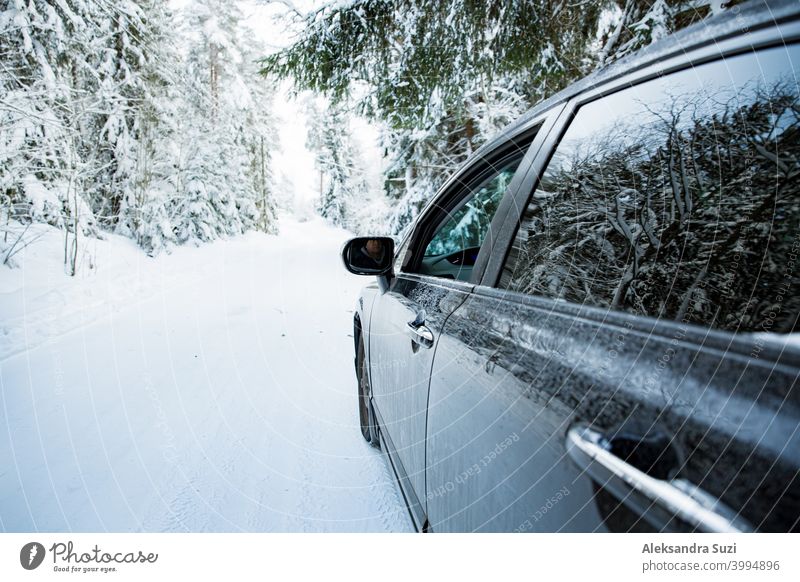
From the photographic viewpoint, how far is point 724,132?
0.78 meters

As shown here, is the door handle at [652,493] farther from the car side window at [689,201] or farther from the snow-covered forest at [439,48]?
the snow-covered forest at [439,48]

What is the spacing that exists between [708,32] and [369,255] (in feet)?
5.85

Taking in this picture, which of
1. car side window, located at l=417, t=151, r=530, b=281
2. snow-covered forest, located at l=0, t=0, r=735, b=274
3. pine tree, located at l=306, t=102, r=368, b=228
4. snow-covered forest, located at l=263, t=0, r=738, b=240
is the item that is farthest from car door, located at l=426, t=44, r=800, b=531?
pine tree, located at l=306, t=102, r=368, b=228

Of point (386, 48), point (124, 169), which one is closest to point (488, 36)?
point (386, 48)

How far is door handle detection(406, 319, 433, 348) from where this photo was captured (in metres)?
1.42

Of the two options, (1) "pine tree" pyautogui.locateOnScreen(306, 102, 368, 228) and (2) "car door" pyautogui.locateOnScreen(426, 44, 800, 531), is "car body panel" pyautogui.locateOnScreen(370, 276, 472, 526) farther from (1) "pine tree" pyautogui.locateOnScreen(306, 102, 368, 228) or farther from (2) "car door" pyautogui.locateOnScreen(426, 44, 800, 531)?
(1) "pine tree" pyautogui.locateOnScreen(306, 102, 368, 228)

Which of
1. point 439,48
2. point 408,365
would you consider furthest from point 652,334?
point 439,48

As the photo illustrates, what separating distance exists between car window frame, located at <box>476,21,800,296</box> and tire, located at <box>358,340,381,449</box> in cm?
163

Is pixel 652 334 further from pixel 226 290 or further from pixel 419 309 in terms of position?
pixel 226 290

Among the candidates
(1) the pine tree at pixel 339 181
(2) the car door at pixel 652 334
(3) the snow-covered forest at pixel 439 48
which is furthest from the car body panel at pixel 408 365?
(1) the pine tree at pixel 339 181

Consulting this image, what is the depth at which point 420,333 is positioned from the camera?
1513mm

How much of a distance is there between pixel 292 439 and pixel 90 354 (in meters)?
3.24

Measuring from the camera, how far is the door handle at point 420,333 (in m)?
1.42

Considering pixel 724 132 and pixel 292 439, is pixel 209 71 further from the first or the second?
pixel 724 132
